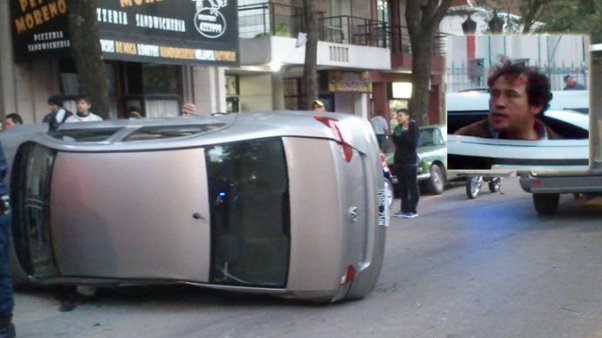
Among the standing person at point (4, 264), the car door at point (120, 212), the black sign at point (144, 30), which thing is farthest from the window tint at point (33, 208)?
the black sign at point (144, 30)

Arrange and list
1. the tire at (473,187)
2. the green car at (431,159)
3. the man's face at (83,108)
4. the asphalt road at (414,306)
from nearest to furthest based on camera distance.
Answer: the asphalt road at (414,306)
the man's face at (83,108)
the tire at (473,187)
the green car at (431,159)

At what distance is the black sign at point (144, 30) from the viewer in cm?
1582

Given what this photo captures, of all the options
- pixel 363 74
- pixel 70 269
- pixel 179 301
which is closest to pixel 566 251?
pixel 179 301

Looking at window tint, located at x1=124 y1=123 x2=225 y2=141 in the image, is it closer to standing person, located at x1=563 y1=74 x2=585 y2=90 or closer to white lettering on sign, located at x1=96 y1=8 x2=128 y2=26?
standing person, located at x1=563 y1=74 x2=585 y2=90

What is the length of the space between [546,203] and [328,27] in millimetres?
14432

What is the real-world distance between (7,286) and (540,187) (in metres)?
8.41

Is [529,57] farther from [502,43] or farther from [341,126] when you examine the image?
[341,126]

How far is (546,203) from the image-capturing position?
13547 millimetres

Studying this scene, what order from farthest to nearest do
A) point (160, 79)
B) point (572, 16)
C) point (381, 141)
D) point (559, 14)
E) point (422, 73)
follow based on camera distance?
point (559, 14) < point (572, 16) < point (422, 73) < point (381, 141) < point (160, 79)

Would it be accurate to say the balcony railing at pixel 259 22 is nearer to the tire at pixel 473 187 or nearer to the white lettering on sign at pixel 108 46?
the white lettering on sign at pixel 108 46

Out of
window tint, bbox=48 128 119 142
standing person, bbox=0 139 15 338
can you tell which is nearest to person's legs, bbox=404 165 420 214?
window tint, bbox=48 128 119 142

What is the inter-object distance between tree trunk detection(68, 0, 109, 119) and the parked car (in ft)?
17.0

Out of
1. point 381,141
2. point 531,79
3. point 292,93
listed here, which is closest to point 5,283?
point 531,79

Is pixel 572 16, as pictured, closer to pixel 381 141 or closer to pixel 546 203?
pixel 381 141
